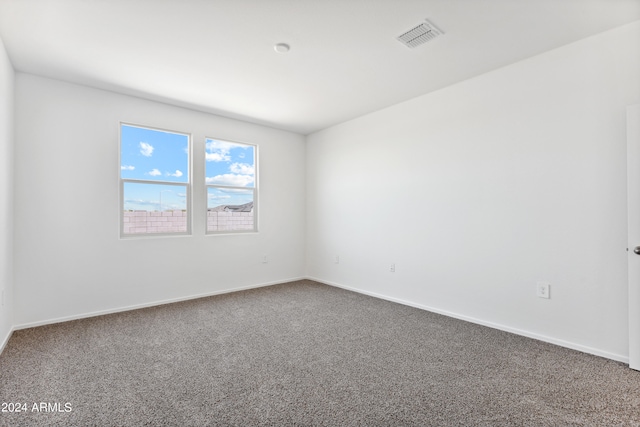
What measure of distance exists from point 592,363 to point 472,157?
201 cm

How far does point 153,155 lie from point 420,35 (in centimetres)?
337

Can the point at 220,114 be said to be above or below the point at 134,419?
above

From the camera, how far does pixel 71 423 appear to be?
1655mm

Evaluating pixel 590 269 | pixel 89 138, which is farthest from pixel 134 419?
pixel 590 269

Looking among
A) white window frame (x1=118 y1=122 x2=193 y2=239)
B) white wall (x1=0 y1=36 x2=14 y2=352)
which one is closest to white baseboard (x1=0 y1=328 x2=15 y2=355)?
white wall (x1=0 y1=36 x2=14 y2=352)

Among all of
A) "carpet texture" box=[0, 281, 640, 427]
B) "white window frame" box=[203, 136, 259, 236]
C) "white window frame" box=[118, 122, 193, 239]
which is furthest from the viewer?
"white window frame" box=[203, 136, 259, 236]

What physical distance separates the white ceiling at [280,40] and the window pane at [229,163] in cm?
99

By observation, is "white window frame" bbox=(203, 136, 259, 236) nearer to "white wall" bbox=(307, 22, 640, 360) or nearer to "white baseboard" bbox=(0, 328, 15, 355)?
"white wall" bbox=(307, 22, 640, 360)

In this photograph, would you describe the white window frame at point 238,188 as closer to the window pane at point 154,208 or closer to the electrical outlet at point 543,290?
the window pane at point 154,208

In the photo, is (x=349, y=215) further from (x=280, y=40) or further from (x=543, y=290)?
(x=280, y=40)

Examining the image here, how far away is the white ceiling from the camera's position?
2.15 metres

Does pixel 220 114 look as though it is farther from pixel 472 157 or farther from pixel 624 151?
pixel 624 151

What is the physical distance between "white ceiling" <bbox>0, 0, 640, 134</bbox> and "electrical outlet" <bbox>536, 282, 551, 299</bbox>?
6.78 ft

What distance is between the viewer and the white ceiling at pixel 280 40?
2.15 metres
